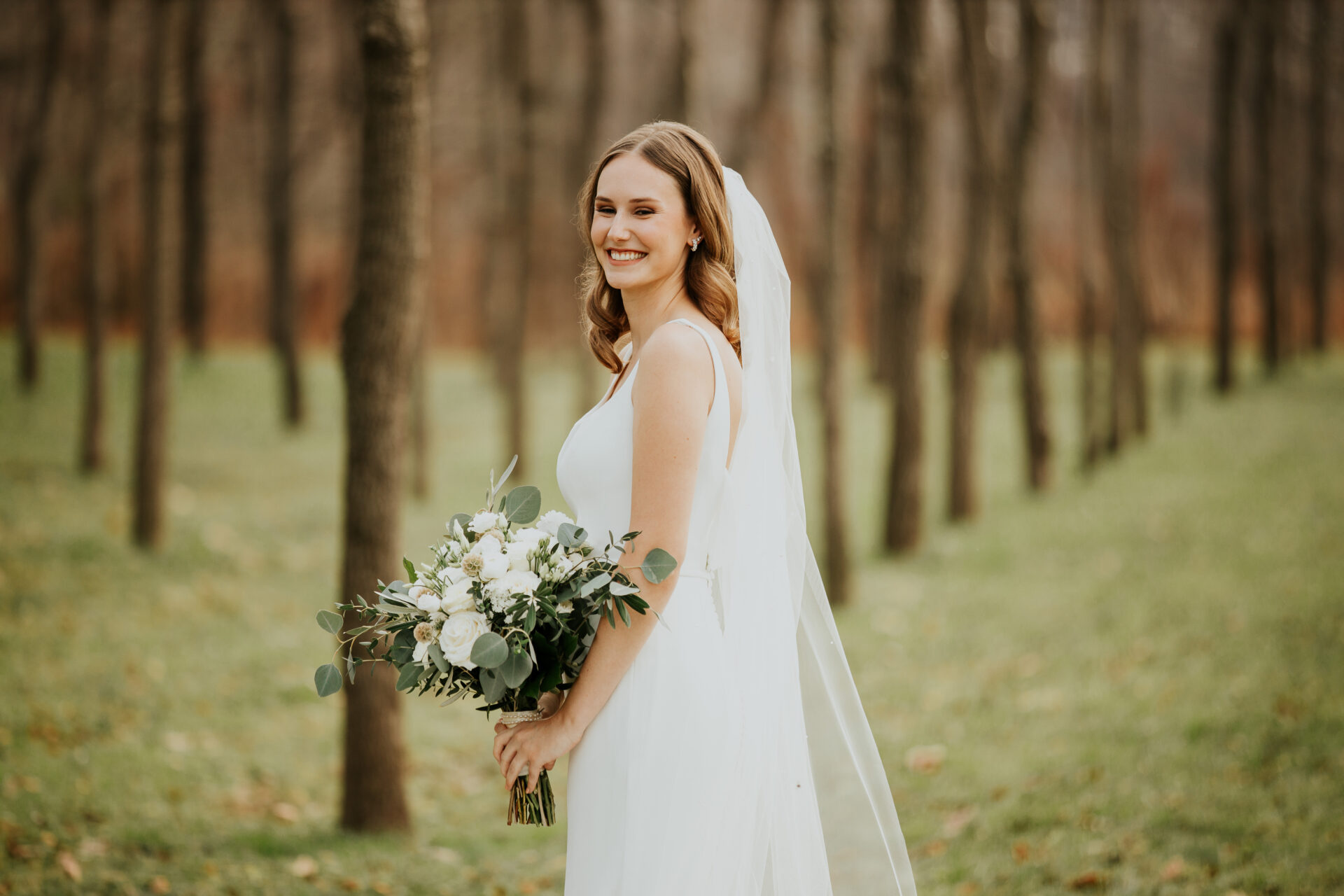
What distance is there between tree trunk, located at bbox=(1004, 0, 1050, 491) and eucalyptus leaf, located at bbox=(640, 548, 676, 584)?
12.3 metres

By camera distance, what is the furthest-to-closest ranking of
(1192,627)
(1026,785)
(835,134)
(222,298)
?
(222,298) < (835,134) < (1192,627) < (1026,785)

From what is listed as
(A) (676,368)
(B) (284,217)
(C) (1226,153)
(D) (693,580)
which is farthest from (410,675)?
(C) (1226,153)

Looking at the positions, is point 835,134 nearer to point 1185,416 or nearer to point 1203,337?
point 1185,416

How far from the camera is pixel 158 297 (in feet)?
34.4

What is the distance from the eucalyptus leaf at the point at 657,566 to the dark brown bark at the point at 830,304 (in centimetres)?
726

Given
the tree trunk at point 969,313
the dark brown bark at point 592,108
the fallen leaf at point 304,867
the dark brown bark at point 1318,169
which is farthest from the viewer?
the dark brown bark at point 1318,169

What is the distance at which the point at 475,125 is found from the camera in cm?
2328

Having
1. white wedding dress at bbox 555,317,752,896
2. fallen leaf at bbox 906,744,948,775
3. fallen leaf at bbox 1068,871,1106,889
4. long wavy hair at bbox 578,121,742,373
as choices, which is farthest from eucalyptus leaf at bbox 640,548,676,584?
fallen leaf at bbox 906,744,948,775

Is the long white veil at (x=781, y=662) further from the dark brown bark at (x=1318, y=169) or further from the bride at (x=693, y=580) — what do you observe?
the dark brown bark at (x=1318, y=169)

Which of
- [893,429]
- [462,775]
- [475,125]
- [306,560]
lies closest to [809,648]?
[462,775]

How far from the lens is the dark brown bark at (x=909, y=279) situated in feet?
35.4

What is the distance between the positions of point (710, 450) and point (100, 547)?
974cm

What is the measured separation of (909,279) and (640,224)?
9066 millimetres

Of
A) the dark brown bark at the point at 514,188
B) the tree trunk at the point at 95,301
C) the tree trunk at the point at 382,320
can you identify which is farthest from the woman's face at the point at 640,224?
the tree trunk at the point at 95,301
